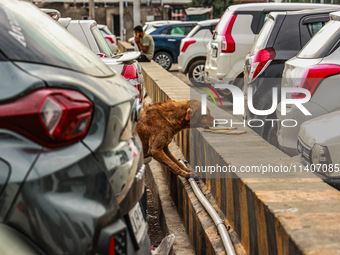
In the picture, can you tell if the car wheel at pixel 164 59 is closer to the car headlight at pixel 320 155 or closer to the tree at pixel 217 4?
the car headlight at pixel 320 155

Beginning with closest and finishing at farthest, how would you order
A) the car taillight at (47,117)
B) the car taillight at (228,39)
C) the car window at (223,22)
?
1. the car taillight at (47,117)
2. the car taillight at (228,39)
3. the car window at (223,22)

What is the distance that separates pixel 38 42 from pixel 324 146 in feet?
9.30

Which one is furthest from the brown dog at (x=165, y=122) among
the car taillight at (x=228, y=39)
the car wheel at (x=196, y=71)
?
the car wheel at (x=196, y=71)

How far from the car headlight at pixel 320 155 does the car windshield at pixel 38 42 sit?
234 centimetres

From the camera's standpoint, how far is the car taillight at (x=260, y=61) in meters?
9.40

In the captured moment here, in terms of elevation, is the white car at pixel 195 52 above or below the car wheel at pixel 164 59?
above

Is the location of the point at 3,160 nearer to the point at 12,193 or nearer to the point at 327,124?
the point at 12,193

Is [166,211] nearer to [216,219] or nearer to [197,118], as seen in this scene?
[197,118]

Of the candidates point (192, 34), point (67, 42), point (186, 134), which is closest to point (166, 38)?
point (192, 34)

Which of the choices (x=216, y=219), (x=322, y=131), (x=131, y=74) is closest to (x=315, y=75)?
(x=322, y=131)

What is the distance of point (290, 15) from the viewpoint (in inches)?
364

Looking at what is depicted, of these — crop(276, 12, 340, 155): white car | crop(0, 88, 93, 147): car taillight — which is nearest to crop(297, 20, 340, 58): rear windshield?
crop(276, 12, 340, 155): white car

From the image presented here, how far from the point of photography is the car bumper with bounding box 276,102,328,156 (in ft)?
20.0

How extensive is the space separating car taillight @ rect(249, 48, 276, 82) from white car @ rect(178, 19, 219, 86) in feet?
32.0
